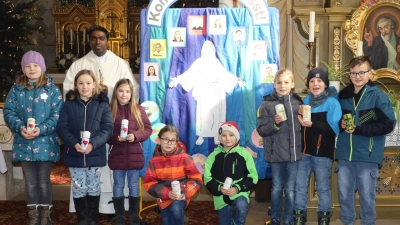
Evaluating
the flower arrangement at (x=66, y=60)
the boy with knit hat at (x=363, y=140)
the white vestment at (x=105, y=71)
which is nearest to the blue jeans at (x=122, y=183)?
the white vestment at (x=105, y=71)

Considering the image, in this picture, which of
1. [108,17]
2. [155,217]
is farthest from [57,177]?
[108,17]

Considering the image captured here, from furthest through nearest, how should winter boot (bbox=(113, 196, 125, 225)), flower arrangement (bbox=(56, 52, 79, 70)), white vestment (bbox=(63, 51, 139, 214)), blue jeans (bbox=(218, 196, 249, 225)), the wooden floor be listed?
flower arrangement (bbox=(56, 52, 79, 70)), white vestment (bbox=(63, 51, 139, 214)), the wooden floor, winter boot (bbox=(113, 196, 125, 225)), blue jeans (bbox=(218, 196, 249, 225))

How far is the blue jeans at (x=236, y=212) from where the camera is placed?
4.69 m

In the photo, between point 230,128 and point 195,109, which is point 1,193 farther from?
point 230,128

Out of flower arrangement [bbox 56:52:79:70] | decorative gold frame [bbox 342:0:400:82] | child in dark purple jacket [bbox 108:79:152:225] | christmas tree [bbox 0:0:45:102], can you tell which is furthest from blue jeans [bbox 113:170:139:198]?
flower arrangement [bbox 56:52:79:70]

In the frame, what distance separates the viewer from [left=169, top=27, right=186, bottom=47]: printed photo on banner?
555 cm

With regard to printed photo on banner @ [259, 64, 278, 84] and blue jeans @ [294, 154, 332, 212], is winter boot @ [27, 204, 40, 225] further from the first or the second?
printed photo on banner @ [259, 64, 278, 84]

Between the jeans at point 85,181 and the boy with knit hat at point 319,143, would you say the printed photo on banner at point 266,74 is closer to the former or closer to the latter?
the boy with knit hat at point 319,143

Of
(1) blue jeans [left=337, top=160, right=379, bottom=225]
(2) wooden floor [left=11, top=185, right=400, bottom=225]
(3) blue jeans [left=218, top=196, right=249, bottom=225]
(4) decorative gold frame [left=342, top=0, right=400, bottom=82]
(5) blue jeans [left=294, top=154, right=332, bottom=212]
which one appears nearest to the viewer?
(3) blue jeans [left=218, top=196, right=249, bottom=225]

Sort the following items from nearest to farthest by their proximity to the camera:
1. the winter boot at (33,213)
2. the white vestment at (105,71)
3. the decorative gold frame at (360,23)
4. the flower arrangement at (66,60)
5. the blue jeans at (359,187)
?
the blue jeans at (359,187)
the winter boot at (33,213)
the white vestment at (105,71)
the decorative gold frame at (360,23)
the flower arrangement at (66,60)

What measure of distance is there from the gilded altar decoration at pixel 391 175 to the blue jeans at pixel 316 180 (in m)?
0.92

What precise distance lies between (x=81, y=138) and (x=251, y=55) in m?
1.97

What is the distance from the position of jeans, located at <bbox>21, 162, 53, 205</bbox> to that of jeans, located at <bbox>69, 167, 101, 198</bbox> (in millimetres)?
246

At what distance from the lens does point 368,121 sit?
15.7 ft
